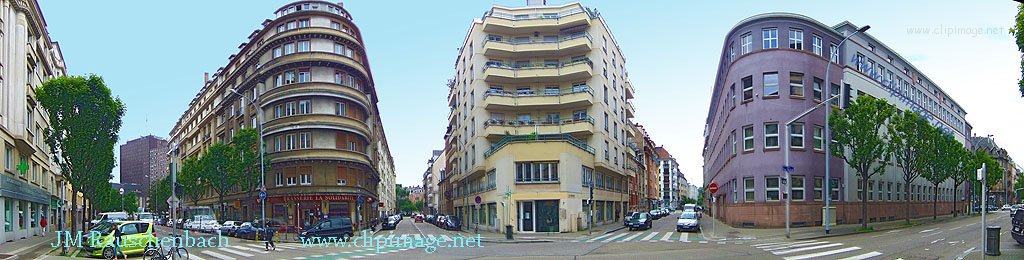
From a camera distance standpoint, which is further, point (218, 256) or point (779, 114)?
point (779, 114)

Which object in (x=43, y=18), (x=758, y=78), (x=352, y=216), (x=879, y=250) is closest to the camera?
(x=879, y=250)

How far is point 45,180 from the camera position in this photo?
177 feet

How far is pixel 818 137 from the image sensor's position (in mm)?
42094

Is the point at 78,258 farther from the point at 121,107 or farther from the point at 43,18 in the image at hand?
the point at 43,18

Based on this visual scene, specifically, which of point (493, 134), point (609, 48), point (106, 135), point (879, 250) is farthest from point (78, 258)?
point (609, 48)

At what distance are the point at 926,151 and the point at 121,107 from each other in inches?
1882

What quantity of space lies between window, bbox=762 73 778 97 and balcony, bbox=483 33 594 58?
15.2 metres

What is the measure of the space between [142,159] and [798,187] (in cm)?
17118

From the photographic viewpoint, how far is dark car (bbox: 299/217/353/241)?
3850cm

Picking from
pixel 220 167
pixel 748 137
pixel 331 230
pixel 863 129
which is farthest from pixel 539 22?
pixel 220 167

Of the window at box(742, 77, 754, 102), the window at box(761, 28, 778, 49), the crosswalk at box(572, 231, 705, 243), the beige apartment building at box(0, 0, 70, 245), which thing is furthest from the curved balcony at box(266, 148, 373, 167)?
the window at box(761, 28, 778, 49)

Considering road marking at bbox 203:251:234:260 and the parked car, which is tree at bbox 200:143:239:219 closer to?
road marking at bbox 203:251:234:260

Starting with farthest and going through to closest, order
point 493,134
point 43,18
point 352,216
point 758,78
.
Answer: point 352,216
point 493,134
point 43,18
point 758,78

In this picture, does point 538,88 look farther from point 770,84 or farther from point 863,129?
point 863,129
